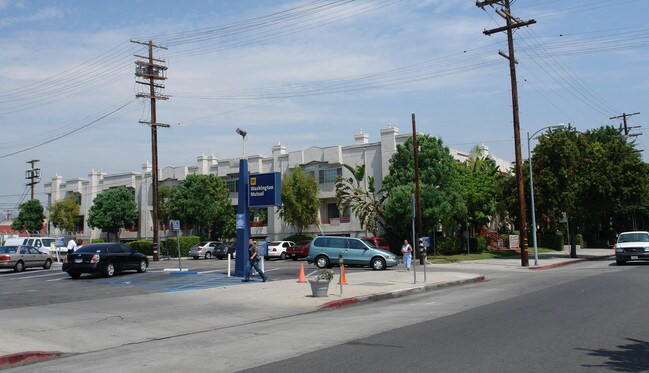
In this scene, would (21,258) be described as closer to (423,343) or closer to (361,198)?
(361,198)

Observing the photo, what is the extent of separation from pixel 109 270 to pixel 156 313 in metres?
11.0

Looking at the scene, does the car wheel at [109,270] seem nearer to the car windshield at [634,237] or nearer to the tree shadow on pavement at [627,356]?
the tree shadow on pavement at [627,356]

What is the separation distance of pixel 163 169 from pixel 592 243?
49.1 m

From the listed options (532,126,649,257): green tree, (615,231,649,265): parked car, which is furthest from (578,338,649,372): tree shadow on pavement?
(532,126,649,257): green tree

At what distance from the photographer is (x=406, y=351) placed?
901 centimetres

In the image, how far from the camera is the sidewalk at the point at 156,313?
11073 mm

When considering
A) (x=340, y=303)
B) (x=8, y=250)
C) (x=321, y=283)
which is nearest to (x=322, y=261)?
(x=321, y=283)

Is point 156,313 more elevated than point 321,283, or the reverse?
point 321,283

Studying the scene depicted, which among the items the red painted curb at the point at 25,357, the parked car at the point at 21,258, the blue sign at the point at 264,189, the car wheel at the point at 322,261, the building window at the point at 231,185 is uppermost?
the building window at the point at 231,185

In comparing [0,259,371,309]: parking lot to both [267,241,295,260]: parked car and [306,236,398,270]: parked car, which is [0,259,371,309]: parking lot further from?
[267,241,295,260]: parked car

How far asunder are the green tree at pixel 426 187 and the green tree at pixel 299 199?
7473mm

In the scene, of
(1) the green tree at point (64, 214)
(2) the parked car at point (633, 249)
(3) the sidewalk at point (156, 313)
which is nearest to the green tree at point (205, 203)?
(1) the green tree at point (64, 214)

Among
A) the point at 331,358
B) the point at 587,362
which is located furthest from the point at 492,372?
the point at 331,358

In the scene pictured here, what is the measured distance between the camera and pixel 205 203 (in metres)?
56.6
